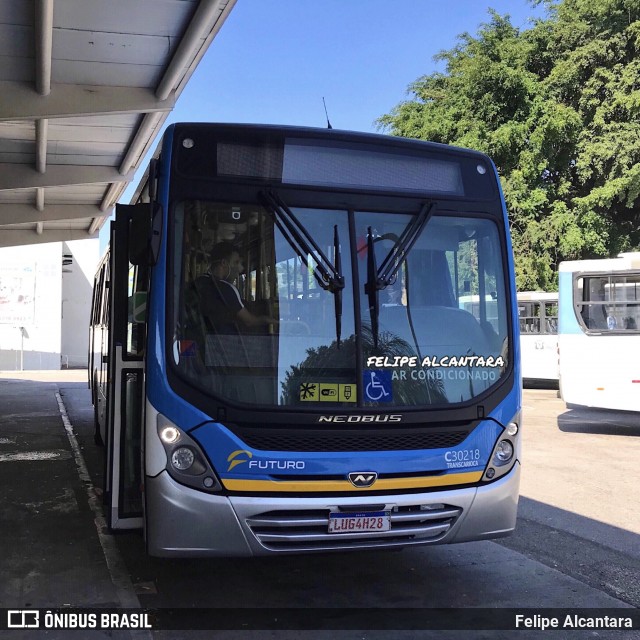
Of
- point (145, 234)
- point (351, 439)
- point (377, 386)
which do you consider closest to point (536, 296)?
point (377, 386)

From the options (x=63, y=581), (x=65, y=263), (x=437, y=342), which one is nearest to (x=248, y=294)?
(x=437, y=342)

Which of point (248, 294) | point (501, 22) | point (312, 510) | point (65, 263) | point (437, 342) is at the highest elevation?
point (501, 22)

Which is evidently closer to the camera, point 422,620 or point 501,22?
point 422,620

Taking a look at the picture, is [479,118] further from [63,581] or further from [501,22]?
[63,581]

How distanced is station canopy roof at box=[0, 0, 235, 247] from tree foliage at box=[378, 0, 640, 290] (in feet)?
40.2

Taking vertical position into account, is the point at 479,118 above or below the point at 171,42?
above

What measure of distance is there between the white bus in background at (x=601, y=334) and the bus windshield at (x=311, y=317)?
8617 millimetres

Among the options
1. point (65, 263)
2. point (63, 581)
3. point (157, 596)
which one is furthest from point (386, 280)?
point (65, 263)

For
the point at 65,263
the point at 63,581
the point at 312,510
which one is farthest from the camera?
the point at 65,263

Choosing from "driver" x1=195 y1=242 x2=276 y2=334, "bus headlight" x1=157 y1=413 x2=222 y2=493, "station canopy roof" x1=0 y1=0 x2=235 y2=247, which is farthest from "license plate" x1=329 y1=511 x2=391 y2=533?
"station canopy roof" x1=0 y1=0 x2=235 y2=247

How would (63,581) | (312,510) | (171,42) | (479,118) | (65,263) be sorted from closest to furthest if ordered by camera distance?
(312,510)
(63,581)
(171,42)
(479,118)
(65,263)

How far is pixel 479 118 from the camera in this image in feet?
77.4

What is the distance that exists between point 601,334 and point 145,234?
10.3 metres

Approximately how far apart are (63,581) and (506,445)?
3185mm
